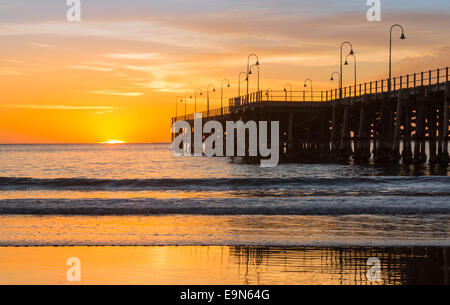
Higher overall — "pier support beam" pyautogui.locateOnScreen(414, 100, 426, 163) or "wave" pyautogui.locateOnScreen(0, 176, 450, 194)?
"pier support beam" pyautogui.locateOnScreen(414, 100, 426, 163)

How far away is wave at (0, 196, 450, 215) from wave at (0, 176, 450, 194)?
876 centimetres

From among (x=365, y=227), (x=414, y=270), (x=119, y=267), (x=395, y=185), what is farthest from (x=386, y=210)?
(x=395, y=185)

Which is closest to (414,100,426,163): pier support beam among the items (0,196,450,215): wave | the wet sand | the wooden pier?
the wooden pier

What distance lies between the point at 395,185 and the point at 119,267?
909 inches

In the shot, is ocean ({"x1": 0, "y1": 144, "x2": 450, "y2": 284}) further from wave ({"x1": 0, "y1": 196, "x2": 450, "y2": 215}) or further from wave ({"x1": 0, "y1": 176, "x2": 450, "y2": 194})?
wave ({"x1": 0, "y1": 176, "x2": 450, "y2": 194})

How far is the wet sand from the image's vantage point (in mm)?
9000

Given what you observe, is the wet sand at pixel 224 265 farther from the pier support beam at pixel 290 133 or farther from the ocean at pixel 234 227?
the pier support beam at pixel 290 133

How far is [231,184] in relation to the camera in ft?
105

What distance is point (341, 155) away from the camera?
5941 centimetres

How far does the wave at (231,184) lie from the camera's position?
30125mm

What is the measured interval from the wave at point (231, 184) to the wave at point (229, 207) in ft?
28.7

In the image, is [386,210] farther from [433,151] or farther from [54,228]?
[433,151]

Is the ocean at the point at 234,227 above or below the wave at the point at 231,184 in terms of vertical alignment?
above

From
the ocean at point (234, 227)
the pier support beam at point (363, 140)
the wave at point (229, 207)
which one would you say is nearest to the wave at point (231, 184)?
the ocean at point (234, 227)
